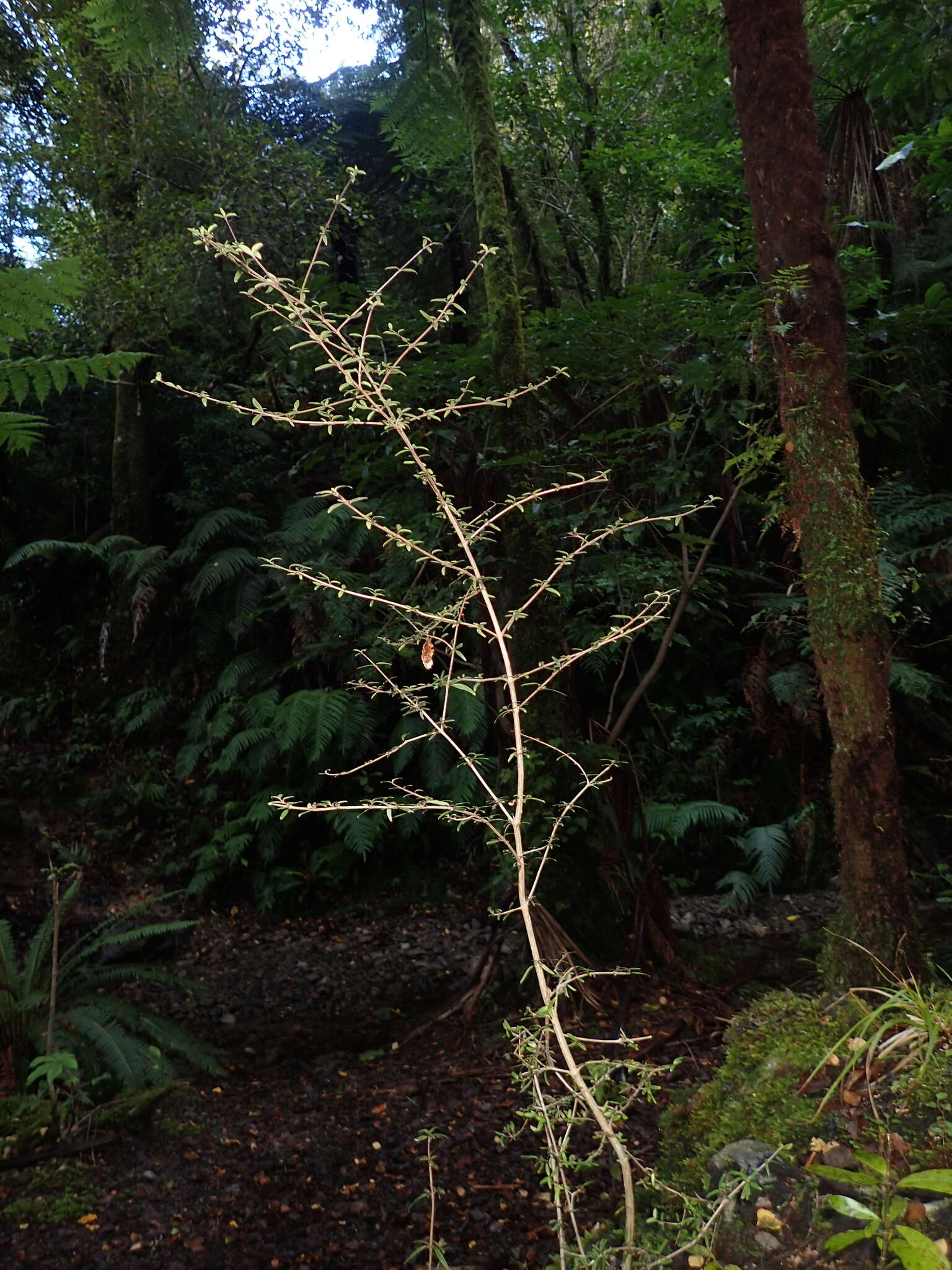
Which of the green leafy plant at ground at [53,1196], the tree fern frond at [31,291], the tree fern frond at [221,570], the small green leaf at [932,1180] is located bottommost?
the green leafy plant at ground at [53,1196]

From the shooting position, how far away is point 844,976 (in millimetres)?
2461

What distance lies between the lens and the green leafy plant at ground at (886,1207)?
55.4 inches

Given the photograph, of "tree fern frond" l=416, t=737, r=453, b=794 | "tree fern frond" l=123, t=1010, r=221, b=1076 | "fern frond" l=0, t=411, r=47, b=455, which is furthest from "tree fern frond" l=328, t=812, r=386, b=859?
"fern frond" l=0, t=411, r=47, b=455

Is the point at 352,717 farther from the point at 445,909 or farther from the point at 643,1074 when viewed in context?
the point at 643,1074

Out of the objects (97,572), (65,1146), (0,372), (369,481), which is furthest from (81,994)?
(97,572)

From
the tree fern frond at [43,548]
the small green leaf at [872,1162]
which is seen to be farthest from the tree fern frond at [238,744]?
the small green leaf at [872,1162]

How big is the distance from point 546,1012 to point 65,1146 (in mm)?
2259

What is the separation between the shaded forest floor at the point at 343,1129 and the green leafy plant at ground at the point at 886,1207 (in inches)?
16.9

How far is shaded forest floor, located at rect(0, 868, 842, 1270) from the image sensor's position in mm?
2369

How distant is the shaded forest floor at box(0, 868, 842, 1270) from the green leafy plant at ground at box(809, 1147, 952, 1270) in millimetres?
430

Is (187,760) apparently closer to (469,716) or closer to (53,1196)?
(469,716)

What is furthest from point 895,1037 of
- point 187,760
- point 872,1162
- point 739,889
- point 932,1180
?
point 187,760

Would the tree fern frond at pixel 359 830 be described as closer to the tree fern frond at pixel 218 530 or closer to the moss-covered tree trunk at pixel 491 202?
the tree fern frond at pixel 218 530

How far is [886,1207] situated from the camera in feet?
5.15
